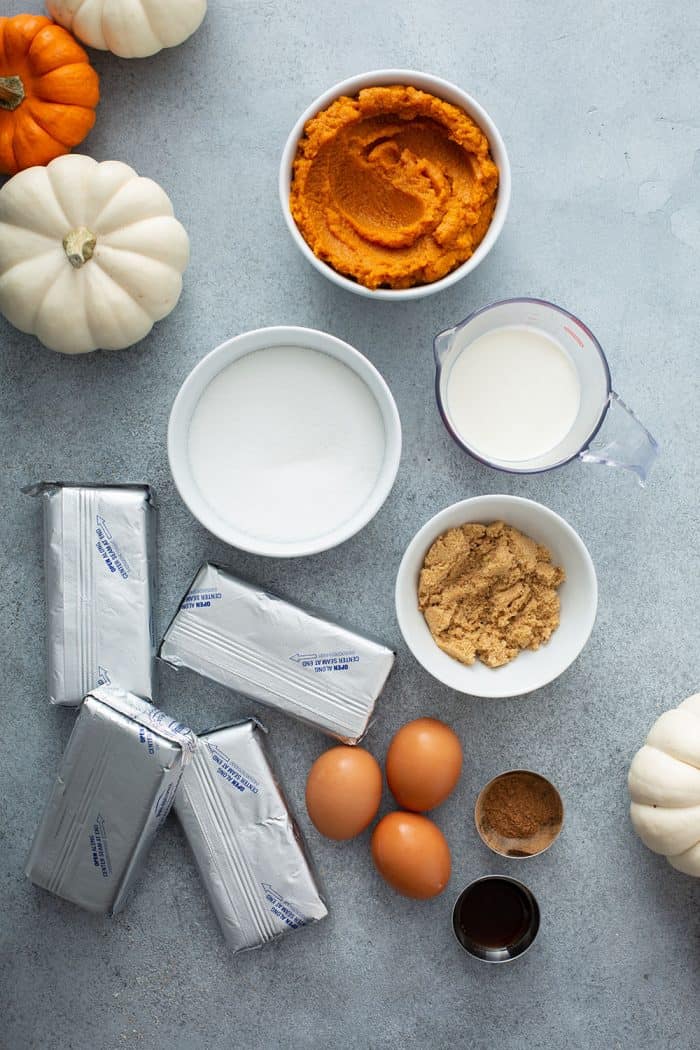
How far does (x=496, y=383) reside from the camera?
1.64 metres

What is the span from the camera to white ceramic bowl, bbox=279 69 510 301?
5.12ft

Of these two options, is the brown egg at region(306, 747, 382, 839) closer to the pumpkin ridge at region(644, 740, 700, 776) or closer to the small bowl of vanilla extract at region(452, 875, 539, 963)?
the small bowl of vanilla extract at region(452, 875, 539, 963)

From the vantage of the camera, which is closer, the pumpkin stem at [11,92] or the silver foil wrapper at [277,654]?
the pumpkin stem at [11,92]

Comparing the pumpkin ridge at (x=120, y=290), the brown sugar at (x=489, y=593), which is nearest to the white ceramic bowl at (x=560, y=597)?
the brown sugar at (x=489, y=593)

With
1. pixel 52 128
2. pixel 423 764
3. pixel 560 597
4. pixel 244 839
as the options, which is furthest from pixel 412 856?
pixel 52 128

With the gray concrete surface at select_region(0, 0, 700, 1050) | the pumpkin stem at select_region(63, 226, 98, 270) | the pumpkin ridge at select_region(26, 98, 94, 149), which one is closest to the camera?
the pumpkin stem at select_region(63, 226, 98, 270)

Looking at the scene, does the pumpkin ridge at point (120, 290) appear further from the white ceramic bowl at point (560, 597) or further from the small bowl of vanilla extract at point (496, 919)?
the small bowl of vanilla extract at point (496, 919)

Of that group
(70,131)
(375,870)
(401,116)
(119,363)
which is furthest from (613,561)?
(70,131)

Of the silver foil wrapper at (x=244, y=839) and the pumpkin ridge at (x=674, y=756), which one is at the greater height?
the pumpkin ridge at (x=674, y=756)

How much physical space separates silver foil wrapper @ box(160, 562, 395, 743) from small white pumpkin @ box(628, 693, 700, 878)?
0.51 metres

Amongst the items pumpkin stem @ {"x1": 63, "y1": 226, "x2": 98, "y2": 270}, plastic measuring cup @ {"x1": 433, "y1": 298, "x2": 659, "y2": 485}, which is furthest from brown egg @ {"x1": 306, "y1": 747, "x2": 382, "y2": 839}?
pumpkin stem @ {"x1": 63, "y1": 226, "x2": 98, "y2": 270}

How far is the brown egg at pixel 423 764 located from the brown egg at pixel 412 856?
0.04 m

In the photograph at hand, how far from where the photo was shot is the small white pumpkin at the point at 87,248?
1.56m

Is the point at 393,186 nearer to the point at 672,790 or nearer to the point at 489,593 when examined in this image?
the point at 489,593
